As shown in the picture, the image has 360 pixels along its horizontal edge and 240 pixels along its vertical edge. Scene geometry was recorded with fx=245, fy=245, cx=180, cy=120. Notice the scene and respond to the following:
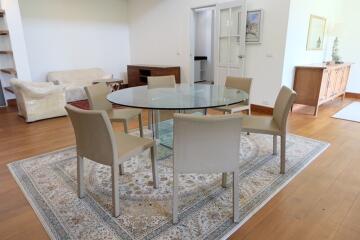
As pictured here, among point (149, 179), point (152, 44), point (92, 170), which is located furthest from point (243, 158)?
point (152, 44)

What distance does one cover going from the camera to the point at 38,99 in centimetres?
401

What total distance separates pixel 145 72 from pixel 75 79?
1636 millimetres

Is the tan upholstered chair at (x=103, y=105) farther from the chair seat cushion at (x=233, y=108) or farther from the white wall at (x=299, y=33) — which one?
the white wall at (x=299, y=33)

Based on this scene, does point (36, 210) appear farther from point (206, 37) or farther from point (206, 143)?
point (206, 37)

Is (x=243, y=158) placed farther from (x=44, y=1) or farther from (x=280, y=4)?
(x=44, y=1)

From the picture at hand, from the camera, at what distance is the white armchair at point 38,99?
12.7 ft

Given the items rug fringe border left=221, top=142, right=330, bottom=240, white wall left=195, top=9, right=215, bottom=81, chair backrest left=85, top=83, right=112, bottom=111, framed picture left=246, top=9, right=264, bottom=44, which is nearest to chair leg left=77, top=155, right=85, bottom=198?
chair backrest left=85, top=83, right=112, bottom=111

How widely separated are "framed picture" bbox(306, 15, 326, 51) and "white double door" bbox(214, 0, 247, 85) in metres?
1.28

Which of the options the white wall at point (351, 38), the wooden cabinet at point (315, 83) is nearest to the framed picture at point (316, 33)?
the wooden cabinet at point (315, 83)

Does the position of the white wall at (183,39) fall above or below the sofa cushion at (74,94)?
above

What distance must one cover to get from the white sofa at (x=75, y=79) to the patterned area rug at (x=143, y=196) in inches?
95.6

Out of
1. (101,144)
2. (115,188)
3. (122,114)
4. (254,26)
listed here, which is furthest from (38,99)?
(254,26)

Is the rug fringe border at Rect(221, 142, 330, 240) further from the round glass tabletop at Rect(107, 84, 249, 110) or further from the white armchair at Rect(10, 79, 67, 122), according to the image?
the white armchair at Rect(10, 79, 67, 122)

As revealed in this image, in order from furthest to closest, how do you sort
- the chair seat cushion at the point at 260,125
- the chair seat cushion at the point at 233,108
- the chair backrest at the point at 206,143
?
the chair seat cushion at the point at 233,108, the chair seat cushion at the point at 260,125, the chair backrest at the point at 206,143
